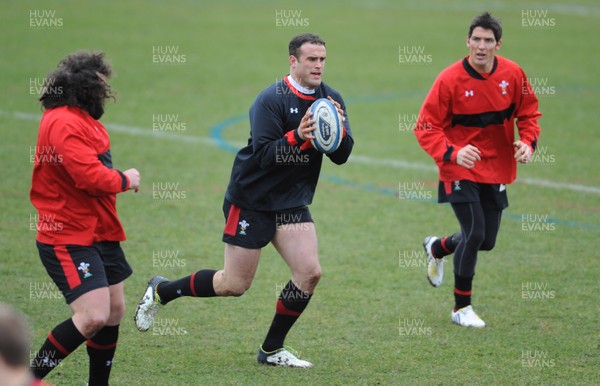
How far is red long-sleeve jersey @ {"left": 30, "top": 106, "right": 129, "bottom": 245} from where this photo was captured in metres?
5.85

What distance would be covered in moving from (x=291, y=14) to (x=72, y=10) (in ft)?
21.5

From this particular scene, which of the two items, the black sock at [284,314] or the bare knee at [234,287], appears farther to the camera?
the black sock at [284,314]

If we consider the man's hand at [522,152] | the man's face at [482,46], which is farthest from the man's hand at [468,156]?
the man's face at [482,46]

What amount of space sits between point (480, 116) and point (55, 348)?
4160 millimetres

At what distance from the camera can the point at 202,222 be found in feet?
37.9

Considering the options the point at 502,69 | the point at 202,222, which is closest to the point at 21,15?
the point at 202,222

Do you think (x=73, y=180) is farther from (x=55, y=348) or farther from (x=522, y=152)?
(x=522, y=152)

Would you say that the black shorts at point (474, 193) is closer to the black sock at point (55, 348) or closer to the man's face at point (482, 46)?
the man's face at point (482, 46)

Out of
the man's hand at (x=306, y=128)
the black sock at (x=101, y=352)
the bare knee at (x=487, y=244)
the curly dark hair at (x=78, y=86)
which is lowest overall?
the black sock at (x=101, y=352)

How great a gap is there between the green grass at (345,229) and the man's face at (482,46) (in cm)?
224

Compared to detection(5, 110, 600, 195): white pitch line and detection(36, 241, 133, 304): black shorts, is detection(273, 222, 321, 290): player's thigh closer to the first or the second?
detection(36, 241, 133, 304): black shorts

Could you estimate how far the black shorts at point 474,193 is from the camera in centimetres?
818

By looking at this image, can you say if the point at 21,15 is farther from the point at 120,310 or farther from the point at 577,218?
the point at 120,310

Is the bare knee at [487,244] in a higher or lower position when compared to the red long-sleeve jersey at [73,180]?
lower
